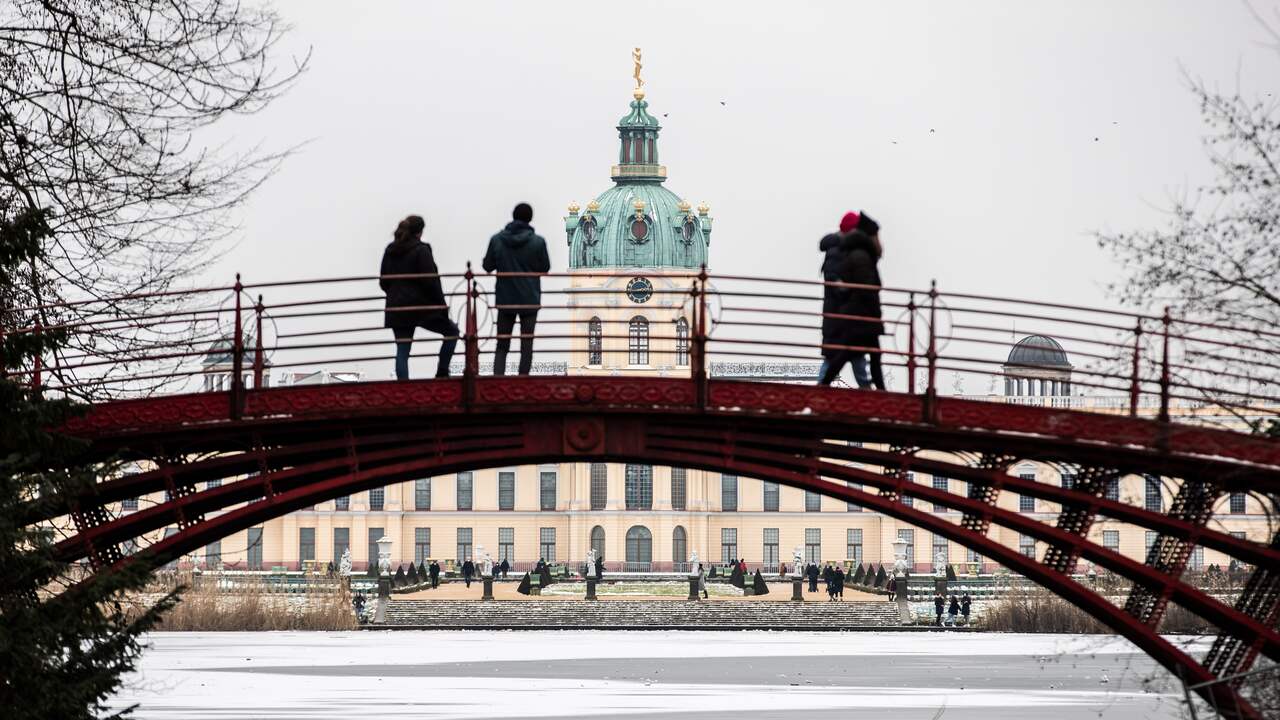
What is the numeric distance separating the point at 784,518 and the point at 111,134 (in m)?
93.2

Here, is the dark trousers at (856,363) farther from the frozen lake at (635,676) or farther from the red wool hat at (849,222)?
the frozen lake at (635,676)

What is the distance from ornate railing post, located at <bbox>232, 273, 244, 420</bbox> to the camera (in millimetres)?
21047

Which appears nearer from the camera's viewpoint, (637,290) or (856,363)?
(856,363)

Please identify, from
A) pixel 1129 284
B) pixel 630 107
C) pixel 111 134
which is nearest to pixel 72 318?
pixel 111 134

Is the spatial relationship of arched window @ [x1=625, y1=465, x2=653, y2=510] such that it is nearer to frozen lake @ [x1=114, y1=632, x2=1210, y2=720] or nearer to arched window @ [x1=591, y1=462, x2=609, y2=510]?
arched window @ [x1=591, y1=462, x2=609, y2=510]

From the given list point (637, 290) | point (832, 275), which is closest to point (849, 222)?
point (832, 275)

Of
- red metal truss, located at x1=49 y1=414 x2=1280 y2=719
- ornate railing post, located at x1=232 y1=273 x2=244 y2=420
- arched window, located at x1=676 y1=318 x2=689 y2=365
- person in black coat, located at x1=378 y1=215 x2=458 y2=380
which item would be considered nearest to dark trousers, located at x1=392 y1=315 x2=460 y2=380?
person in black coat, located at x1=378 y1=215 x2=458 y2=380

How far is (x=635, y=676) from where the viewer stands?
2090 inches

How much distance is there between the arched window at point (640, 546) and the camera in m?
114

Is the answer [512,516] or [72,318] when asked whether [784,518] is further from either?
[72,318]

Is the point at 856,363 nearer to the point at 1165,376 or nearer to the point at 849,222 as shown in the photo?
the point at 849,222

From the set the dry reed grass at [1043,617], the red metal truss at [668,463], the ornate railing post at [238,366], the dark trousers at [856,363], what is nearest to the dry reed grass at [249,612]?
the dry reed grass at [1043,617]

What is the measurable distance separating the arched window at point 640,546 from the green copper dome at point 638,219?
39.7 feet

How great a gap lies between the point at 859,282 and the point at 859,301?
0.25 m
